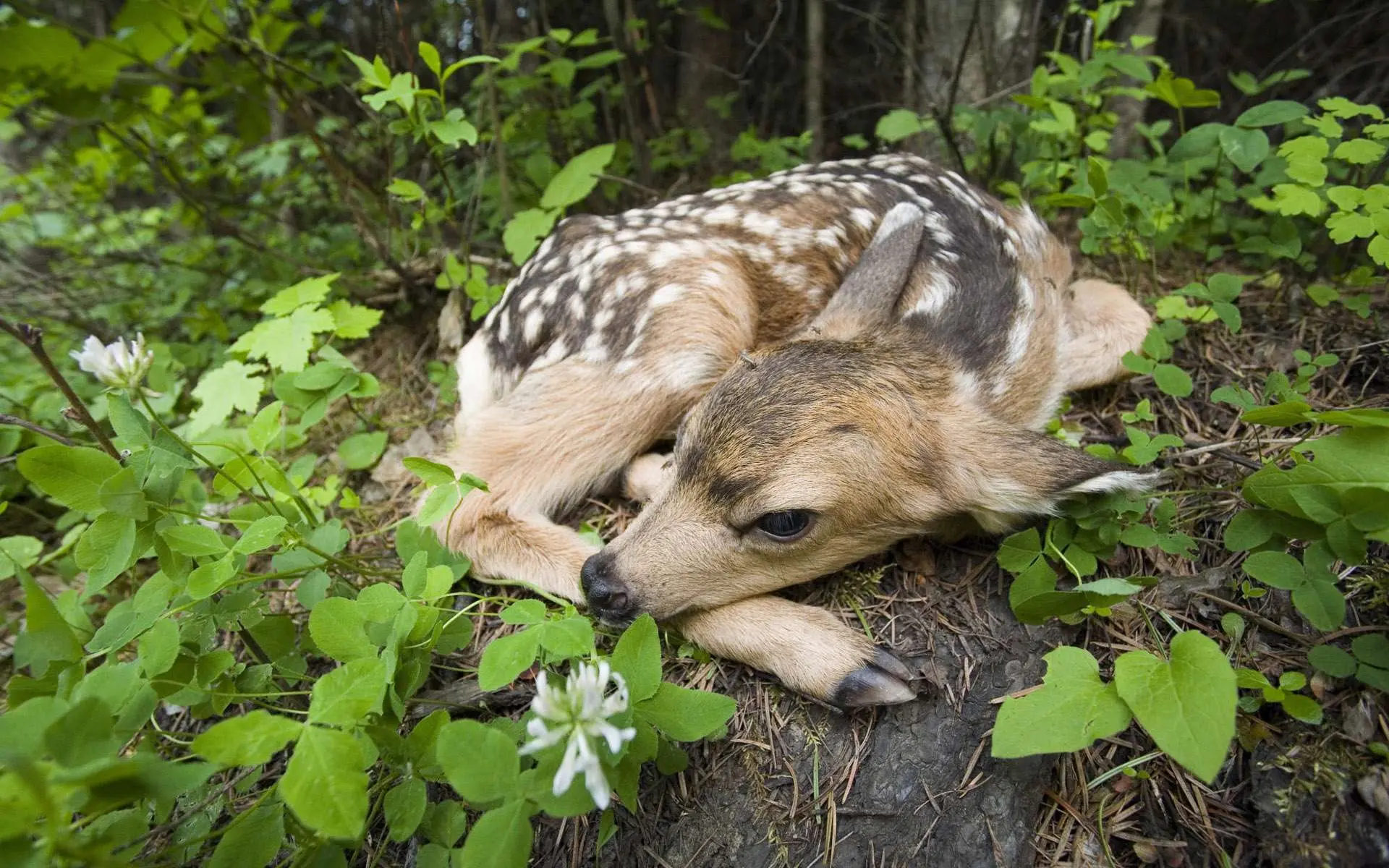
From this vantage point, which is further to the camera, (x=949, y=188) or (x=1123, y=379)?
(x=949, y=188)

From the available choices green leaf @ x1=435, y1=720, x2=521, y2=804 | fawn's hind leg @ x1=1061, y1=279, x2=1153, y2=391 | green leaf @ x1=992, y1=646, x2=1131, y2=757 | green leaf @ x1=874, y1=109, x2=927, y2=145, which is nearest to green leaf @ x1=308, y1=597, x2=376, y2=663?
green leaf @ x1=435, y1=720, x2=521, y2=804

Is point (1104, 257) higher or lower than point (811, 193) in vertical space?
lower

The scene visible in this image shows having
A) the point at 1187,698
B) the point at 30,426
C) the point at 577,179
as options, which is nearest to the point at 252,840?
the point at 30,426

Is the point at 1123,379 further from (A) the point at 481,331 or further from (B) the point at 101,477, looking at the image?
(B) the point at 101,477

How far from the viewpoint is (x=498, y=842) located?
125cm

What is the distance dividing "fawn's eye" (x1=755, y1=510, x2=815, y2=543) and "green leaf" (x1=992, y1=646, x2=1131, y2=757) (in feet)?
2.27

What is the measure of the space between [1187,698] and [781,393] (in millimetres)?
1140

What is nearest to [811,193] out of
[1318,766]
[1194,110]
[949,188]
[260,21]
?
[949,188]

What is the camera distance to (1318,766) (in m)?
1.46

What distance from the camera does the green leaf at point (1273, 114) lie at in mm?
2201

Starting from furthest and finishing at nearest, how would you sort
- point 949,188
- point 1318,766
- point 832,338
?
1. point 949,188
2. point 832,338
3. point 1318,766

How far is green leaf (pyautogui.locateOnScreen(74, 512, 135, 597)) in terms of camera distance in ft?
5.45

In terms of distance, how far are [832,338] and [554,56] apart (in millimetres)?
2596

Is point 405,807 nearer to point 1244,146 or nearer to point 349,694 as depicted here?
point 349,694
